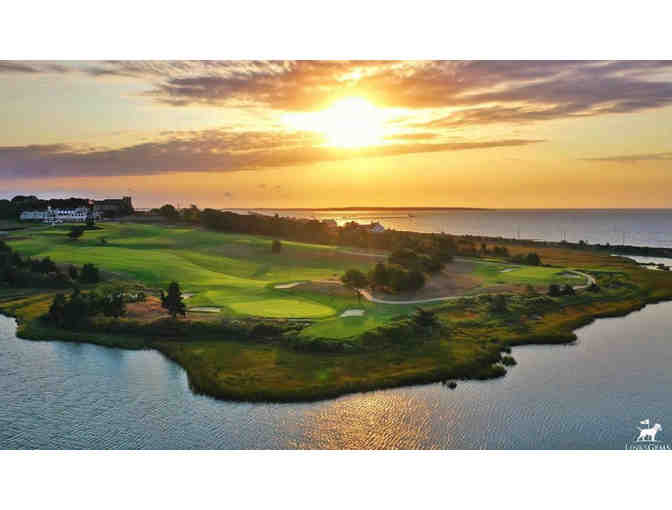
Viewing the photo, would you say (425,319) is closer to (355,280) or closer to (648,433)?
(355,280)

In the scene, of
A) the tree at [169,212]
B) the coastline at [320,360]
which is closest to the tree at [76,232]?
the tree at [169,212]

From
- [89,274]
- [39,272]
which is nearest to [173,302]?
[89,274]

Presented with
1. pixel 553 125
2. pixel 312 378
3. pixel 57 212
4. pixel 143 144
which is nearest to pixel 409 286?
pixel 312 378

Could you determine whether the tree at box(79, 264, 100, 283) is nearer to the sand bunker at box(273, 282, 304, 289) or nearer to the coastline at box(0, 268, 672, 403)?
the coastline at box(0, 268, 672, 403)

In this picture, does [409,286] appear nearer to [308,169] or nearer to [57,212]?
[308,169]

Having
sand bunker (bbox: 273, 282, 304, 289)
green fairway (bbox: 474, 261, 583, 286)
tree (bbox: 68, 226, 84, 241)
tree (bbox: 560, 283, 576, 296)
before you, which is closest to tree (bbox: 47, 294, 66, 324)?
tree (bbox: 68, 226, 84, 241)
